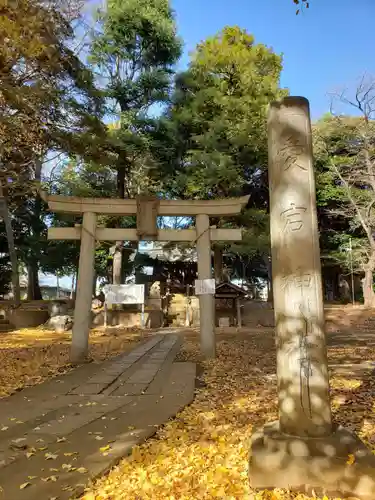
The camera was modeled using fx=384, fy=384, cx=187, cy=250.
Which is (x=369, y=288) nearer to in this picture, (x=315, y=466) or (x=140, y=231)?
(x=140, y=231)

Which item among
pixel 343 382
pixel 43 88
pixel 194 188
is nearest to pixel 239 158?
pixel 194 188

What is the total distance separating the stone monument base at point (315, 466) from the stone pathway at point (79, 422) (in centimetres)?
106

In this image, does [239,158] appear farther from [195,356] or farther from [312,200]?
[312,200]

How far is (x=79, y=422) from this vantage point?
144 inches

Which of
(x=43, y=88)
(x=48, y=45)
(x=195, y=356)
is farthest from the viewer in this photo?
(x=195, y=356)

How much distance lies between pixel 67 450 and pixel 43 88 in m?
7.30

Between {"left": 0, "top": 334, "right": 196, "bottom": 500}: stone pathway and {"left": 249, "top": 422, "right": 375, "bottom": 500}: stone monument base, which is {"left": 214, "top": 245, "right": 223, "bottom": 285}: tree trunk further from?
{"left": 249, "top": 422, "right": 375, "bottom": 500}: stone monument base

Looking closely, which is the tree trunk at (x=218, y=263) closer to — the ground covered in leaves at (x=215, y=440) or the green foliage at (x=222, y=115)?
the green foliage at (x=222, y=115)

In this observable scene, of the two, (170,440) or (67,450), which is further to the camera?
(170,440)

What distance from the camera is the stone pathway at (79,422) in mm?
2479

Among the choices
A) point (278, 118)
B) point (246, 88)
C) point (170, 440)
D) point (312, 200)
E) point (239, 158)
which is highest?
point (246, 88)

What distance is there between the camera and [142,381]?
5531 mm

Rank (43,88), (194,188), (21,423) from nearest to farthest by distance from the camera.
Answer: (21,423) → (43,88) → (194,188)

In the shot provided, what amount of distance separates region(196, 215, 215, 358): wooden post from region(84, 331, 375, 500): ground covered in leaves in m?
1.22
